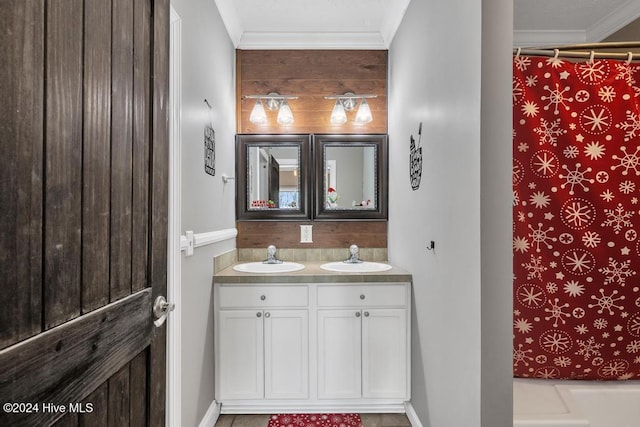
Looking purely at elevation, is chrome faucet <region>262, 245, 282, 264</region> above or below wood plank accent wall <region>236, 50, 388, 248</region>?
below

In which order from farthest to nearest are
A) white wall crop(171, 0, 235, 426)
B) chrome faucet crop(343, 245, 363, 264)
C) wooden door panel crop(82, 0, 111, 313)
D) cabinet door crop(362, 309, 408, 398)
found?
chrome faucet crop(343, 245, 363, 264)
cabinet door crop(362, 309, 408, 398)
white wall crop(171, 0, 235, 426)
wooden door panel crop(82, 0, 111, 313)

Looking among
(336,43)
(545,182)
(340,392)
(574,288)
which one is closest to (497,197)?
(545,182)

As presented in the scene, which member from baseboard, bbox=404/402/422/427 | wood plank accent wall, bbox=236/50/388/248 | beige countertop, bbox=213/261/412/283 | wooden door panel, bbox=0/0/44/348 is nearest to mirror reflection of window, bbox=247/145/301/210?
wood plank accent wall, bbox=236/50/388/248

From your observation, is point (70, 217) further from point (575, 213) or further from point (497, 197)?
point (575, 213)

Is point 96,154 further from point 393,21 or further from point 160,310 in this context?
point 393,21

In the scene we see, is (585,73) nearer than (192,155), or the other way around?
(585,73)

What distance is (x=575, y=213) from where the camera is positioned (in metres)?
1.50

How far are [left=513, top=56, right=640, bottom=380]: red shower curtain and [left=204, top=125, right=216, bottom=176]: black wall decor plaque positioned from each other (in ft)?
4.92

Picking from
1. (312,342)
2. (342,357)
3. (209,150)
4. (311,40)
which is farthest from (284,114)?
(342,357)

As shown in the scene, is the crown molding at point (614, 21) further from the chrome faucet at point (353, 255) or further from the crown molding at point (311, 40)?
the chrome faucet at point (353, 255)

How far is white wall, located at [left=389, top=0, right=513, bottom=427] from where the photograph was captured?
48.0 inches

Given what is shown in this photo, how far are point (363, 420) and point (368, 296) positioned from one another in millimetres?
719

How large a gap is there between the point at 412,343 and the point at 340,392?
1.73ft

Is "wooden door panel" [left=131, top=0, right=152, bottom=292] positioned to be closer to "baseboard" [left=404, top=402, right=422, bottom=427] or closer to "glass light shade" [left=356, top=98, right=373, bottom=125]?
"baseboard" [left=404, top=402, right=422, bottom=427]
